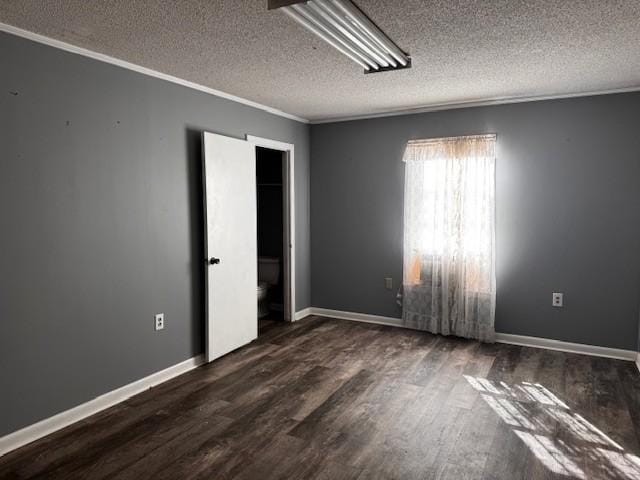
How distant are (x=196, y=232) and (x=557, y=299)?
328 centimetres

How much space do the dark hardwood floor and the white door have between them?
27 centimetres

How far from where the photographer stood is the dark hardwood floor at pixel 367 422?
7.67 ft

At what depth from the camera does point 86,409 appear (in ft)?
9.47

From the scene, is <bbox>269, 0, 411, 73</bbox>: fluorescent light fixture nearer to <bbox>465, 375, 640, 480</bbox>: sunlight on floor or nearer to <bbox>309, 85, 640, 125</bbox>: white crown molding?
<bbox>309, 85, 640, 125</bbox>: white crown molding

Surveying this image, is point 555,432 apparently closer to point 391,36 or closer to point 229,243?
point 391,36

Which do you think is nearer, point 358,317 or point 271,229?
point 358,317

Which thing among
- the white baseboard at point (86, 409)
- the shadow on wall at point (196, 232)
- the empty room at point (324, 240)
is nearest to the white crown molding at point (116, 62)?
the empty room at point (324, 240)

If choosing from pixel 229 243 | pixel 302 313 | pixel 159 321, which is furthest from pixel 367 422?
pixel 302 313

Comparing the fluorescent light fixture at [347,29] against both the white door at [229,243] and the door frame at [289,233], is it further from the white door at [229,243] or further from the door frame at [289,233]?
the door frame at [289,233]

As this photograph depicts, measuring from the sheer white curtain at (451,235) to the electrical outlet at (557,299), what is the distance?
0.52m

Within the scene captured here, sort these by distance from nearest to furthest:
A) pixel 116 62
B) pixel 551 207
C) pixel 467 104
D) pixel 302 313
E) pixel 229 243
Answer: pixel 116 62 → pixel 229 243 → pixel 551 207 → pixel 467 104 → pixel 302 313

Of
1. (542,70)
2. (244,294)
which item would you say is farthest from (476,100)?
(244,294)

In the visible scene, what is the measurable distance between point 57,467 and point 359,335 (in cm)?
289

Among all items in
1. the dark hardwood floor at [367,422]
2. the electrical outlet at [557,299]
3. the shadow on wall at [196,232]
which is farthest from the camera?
the electrical outlet at [557,299]
